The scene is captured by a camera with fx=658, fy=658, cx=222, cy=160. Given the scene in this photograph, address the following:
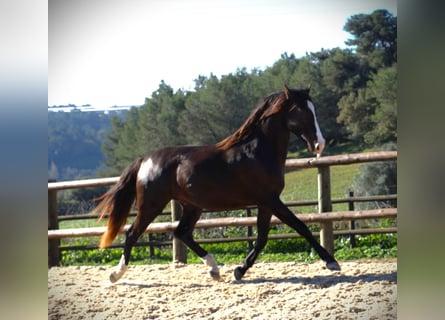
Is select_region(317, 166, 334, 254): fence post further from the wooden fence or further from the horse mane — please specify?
the horse mane

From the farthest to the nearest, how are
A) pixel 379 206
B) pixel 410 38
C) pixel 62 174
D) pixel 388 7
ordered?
pixel 62 174
pixel 379 206
pixel 388 7
pixel 410 38

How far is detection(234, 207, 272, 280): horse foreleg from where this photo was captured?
523cm

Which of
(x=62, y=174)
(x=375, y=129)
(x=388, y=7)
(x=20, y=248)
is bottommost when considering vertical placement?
(x=20, y=248)

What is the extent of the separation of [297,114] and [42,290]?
2227 millimetres

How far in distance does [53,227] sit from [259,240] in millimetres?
2545

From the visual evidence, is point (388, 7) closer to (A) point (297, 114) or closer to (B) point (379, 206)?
(A) point (297, 114)

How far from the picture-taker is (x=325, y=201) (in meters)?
5.62

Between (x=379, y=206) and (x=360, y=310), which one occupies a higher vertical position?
(x=379, y=206)

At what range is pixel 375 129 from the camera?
5.02 meters

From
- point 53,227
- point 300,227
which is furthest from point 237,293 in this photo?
point 53,227

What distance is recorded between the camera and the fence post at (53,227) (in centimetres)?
652

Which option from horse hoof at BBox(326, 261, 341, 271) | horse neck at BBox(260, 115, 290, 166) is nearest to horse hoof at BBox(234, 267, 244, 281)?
horse hoof at BBox(326, 261, 341, 271)

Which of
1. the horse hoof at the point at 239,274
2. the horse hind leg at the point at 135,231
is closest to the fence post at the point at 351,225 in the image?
the horse hoof at the point at 239,274

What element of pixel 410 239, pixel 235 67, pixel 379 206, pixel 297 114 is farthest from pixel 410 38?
pixel 379 206
